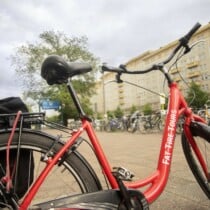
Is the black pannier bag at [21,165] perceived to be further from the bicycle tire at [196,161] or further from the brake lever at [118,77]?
the bicycle tire at [196,161]

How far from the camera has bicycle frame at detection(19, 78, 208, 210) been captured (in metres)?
1.78

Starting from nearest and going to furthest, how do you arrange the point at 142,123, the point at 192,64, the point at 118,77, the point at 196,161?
1. the point at 118,77
2. the point at 196,161
3. the point at 192,64
4. the point at 142,123

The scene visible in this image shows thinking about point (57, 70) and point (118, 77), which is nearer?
point (57, 70)

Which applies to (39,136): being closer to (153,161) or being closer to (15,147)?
(15,147)

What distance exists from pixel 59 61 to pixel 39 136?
42 cm

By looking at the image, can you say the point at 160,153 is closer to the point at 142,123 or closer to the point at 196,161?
the point at 196,161

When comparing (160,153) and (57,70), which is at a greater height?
(57,70)

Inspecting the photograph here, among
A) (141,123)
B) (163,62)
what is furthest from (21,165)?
(141,123)

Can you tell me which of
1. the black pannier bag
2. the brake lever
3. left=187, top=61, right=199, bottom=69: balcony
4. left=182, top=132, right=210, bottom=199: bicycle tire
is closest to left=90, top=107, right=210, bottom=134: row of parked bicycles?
left=187, top=61, right=199, bottom=69: balcony

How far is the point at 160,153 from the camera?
2.26 metres

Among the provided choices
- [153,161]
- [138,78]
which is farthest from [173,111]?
[153,161]

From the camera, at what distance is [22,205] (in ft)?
5.51

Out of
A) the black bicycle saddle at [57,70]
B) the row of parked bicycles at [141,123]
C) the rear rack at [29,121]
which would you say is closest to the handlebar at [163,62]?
the black bicycle saddle at [57,70]

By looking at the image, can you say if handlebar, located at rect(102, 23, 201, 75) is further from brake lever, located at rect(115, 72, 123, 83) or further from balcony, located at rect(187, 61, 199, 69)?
balcony, located at rect(187, 61, 199, 69)
